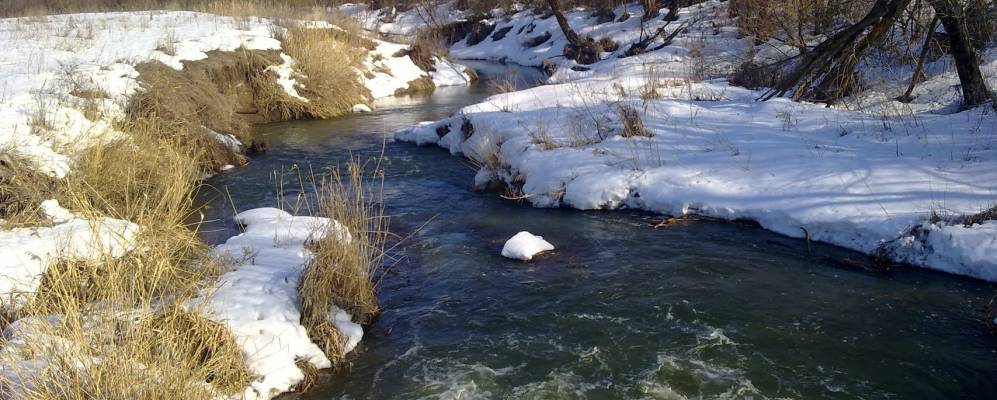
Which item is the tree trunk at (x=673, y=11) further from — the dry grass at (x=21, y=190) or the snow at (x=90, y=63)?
the dry grass at (x=21, y=190)

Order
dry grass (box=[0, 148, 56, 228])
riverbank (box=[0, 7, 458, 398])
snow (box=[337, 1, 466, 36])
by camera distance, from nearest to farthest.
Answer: riverbank (box=[0, 7, 458, 398])
dry grass (box=[0, 148, 56, 228])
snow (box=[337, 1, 466, 36])

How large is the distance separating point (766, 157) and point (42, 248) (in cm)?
719

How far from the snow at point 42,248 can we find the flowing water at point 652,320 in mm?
1542

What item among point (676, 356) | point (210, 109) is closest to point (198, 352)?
point (676, 356)

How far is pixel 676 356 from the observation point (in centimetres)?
472

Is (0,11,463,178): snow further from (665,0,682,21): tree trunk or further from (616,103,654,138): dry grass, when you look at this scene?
(665,0,682,21): tree trunk

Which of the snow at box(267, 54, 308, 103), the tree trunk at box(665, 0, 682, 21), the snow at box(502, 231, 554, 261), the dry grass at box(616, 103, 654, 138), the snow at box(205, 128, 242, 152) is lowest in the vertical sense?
the snow at box(205, 128, 242, 152)

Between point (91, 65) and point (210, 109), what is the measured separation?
2141 mm

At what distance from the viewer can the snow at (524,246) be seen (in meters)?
6.58

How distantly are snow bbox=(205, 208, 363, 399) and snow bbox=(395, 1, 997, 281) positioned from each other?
327 cm

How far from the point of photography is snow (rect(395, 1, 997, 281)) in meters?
6.51

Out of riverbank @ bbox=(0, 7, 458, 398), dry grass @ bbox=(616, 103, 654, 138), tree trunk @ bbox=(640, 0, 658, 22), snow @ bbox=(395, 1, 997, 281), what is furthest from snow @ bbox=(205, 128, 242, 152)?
tree trunk @ bbox=(640, 0, 658, 22)

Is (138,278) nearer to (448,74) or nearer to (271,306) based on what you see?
(271,306)

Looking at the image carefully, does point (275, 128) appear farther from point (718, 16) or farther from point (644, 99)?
point (718, 16)
